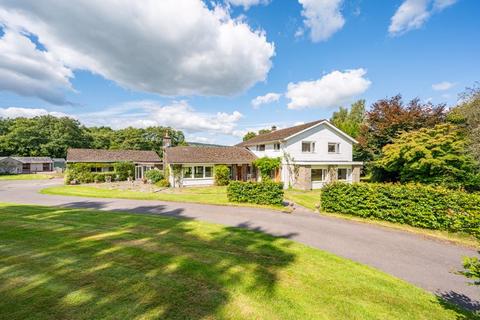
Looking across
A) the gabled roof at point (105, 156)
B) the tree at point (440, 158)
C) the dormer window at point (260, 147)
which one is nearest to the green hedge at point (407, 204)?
the tree at point (440, 158)

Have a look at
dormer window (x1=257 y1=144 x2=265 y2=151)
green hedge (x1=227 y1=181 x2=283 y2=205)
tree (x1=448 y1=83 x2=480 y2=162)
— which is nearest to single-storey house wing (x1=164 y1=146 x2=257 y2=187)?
dormer window (x1=257 y1=144 x2=265 y2=151)

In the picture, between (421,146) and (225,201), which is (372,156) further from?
(225,201)

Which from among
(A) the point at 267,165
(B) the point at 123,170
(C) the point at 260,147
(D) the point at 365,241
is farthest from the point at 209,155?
(D) the point at 365,241

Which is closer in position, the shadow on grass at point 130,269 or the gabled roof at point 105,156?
the shadow on grass at point 130,269

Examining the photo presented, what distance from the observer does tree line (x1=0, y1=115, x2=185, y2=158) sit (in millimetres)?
59719

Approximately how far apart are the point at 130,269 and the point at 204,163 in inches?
791

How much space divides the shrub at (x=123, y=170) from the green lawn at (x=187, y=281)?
90.3 ft

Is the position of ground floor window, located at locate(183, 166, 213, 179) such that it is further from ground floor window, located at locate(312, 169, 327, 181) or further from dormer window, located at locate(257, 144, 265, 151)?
ground floor window, located at locate(312, 169, 327, 181)

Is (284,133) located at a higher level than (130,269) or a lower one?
higher

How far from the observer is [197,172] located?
85.3ft

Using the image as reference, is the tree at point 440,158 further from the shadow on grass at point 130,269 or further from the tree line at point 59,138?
the tree line at point 59,138

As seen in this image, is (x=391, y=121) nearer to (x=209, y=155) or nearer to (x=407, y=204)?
(x=407, y=204)

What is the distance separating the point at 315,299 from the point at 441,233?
8.83 m

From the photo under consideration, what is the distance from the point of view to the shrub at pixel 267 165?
2511 centimetres
